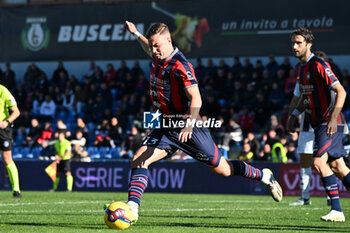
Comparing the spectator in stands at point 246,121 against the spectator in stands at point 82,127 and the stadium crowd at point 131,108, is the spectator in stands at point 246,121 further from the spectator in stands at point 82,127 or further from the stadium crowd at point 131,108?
the spectator in stands at point 82,127

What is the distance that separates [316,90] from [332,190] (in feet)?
4.12

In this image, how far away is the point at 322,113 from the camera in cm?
912

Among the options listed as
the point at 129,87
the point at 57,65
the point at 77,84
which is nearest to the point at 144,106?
the point at 129,87

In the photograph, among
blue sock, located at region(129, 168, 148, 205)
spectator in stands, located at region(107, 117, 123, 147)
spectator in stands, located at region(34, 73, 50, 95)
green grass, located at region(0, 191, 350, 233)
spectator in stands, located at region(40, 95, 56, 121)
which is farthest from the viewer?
spectator in stands, located at region(34, 73, 50, 95)

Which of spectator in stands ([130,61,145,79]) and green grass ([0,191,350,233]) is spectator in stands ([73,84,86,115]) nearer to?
spectator in stands ([130,61,145,79])

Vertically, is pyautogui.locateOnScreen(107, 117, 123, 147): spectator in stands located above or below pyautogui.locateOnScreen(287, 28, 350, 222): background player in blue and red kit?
below

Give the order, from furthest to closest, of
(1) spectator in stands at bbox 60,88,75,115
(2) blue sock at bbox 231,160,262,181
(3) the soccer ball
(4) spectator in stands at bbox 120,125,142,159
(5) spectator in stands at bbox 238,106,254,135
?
(1) spectator in stands at bbox 60,88,75,115 → (5) spectator in stands at bbox 238,106,254,135 → (4) spectator in stands at bbox 120,125,142,159 → (2) blue sock at bbox 231,160,262,181 → (3) the soccer ball

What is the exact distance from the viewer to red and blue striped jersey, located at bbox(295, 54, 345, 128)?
356 inches

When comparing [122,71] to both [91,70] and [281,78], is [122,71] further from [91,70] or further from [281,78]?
[281,78]

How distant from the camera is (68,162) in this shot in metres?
20.3

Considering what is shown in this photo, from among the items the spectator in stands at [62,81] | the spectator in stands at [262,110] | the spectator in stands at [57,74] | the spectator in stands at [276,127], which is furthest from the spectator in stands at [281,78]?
the spectator in stands at [57,74]

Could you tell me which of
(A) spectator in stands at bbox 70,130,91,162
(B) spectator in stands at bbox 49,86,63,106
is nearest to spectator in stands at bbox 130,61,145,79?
(B) spectator in stands at bbox 49,86,63,106

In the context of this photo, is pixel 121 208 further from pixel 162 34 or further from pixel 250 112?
pixel 250 112

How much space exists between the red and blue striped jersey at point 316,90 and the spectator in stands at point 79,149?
13241mm
